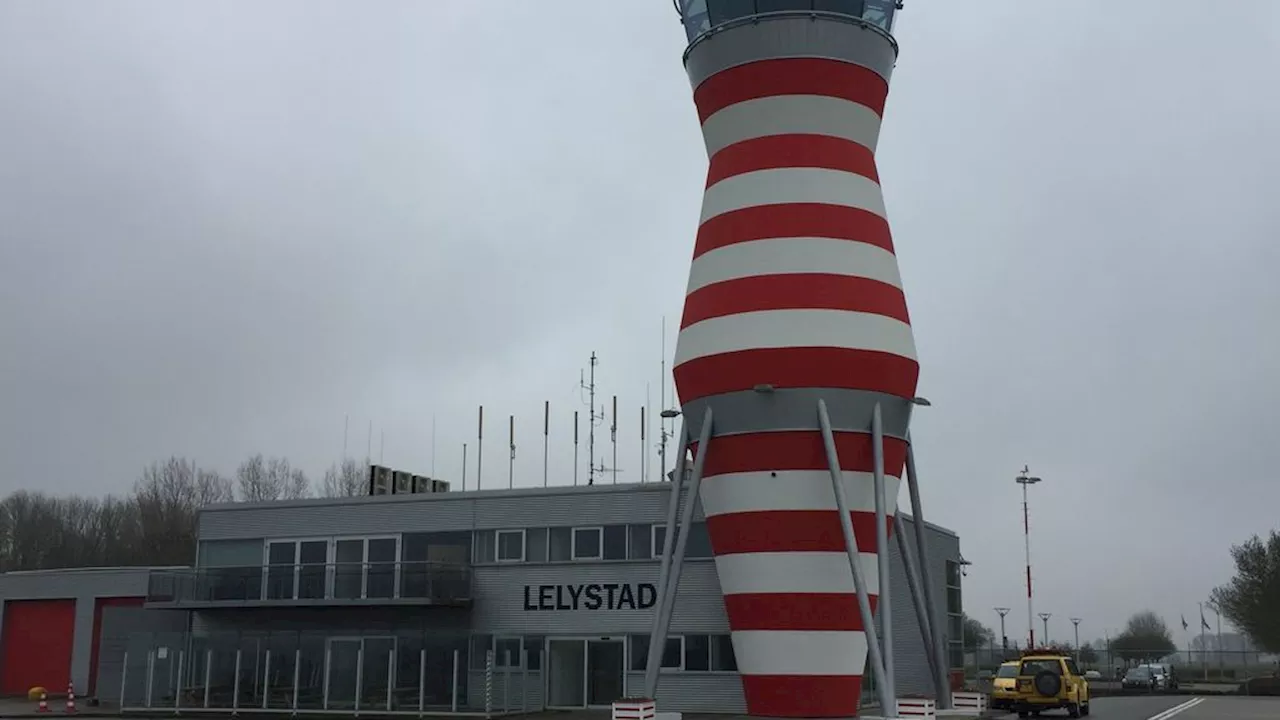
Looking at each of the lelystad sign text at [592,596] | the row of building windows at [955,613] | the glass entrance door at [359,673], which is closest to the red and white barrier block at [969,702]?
the lelystad sign text at [592,596]

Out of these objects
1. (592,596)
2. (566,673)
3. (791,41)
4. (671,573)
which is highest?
(791,41)

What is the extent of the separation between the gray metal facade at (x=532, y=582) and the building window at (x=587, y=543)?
21 cm

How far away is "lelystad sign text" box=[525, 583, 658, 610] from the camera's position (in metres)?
33.8

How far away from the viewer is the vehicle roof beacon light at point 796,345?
19.6 m

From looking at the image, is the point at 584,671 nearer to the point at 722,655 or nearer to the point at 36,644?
the point at 722,655

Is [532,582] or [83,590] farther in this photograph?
[83,590]

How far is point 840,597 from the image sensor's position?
19.6 meters

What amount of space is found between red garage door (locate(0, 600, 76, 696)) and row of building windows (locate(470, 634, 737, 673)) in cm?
2022

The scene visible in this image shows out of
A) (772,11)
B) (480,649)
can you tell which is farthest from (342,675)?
(772,11)

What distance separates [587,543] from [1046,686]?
44.2 feet

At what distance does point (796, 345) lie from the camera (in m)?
19.9

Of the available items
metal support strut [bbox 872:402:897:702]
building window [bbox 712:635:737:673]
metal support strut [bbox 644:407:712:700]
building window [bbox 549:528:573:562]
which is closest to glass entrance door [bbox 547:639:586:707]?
building window [bbox 549:528:573:562]

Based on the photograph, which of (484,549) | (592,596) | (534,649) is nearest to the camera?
(592,596)

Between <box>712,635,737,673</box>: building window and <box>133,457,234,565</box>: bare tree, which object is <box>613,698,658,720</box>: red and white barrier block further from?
<box>133,457,234,565</box>: bare tree
